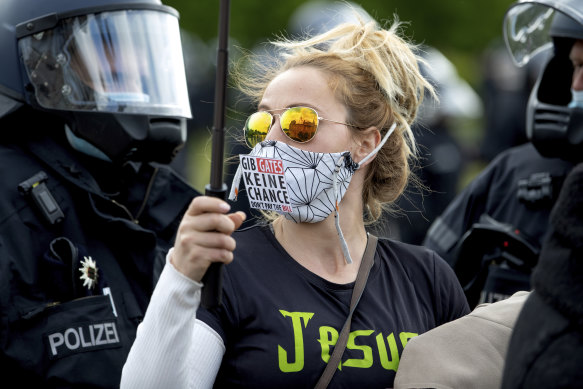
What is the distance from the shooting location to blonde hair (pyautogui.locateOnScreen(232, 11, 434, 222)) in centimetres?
299

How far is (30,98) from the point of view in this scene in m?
3.65

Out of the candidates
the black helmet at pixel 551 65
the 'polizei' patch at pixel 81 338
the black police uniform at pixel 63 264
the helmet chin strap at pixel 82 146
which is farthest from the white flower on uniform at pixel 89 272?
the black helmet at pixel 551 65

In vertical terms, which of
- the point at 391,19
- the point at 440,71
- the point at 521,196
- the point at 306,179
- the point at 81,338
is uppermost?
the point at 306,179

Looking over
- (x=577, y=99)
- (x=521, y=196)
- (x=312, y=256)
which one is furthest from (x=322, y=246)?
A: (x=577, y=99)

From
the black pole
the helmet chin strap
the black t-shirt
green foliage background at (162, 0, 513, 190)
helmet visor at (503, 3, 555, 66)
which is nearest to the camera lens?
the black pole

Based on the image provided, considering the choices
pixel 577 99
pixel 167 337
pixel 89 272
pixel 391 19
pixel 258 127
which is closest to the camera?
pixel 167 337

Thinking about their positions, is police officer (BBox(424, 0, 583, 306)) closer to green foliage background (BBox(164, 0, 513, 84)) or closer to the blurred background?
the blurred background

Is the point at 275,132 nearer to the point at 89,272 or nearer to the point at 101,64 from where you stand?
the point at 89,272

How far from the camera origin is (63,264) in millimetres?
3150

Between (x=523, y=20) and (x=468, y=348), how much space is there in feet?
9.53

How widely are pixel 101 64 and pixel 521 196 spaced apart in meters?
2.13

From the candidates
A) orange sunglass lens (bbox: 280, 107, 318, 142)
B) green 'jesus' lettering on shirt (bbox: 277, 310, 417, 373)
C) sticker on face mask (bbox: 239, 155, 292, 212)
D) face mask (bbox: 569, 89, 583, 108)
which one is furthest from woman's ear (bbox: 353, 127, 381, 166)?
face mask (bbox: 569, 89, 583, 108)

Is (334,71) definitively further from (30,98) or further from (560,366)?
(560,366)

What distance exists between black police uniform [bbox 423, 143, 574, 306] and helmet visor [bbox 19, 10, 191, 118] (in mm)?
1529
